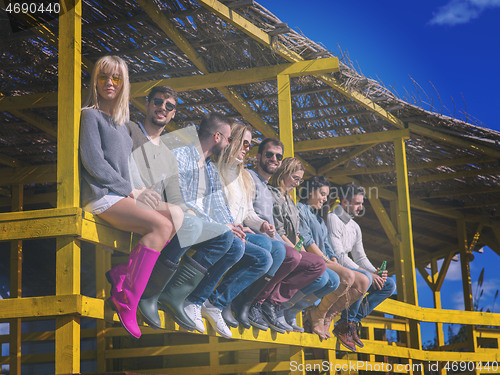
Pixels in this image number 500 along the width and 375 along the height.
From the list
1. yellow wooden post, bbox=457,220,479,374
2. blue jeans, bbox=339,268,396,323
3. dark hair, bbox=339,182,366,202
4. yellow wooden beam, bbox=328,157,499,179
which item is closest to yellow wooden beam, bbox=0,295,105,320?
blue jeans, bbox=339,268,396,323

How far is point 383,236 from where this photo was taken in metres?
15.2

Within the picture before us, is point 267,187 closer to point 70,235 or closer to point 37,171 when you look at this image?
point 70,235

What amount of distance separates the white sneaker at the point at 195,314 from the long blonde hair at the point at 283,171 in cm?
184

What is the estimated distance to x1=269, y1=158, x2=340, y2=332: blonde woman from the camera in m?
6.35

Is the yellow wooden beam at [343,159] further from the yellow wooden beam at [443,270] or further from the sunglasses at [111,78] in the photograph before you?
the sunglasses at [111,78]

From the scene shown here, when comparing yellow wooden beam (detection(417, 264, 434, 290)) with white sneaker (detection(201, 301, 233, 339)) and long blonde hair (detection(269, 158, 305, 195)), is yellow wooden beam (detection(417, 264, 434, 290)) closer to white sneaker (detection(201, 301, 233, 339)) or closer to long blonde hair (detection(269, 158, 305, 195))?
long blonde hair (detection(269, 158, 305, 195))

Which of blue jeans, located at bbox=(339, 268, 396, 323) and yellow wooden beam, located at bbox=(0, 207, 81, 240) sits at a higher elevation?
yellow wooden beam, located at bbox=(0, 207, 81, 240)

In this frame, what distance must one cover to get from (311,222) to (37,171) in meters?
4.32

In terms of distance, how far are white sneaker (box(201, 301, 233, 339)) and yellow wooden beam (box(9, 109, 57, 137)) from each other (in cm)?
416

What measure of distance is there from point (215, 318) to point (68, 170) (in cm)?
149

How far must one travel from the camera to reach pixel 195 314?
4.89 metres

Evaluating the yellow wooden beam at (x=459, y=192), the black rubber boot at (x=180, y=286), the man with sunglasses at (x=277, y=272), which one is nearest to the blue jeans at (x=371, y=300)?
the man with sunglasses at (x=277, y=272)

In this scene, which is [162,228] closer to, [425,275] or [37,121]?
[37,121]

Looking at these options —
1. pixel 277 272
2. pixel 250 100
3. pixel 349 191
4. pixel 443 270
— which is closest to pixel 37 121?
pixel 250 100
